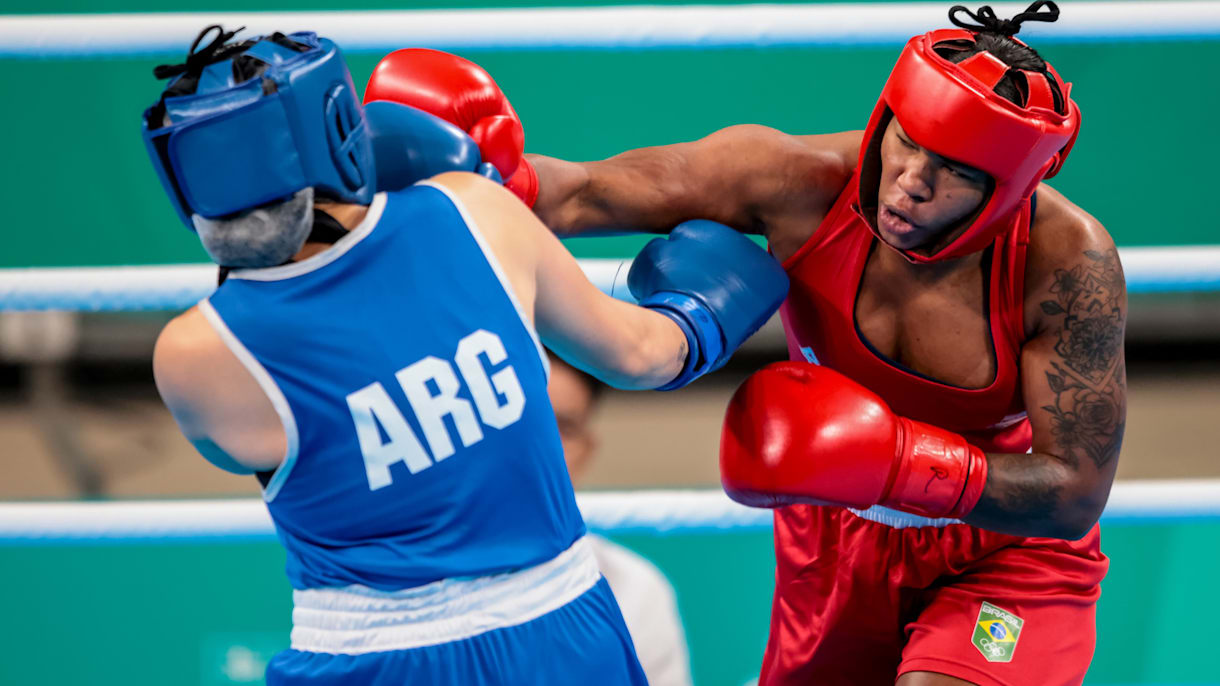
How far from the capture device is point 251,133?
1.09 metres

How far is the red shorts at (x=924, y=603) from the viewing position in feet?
5.46

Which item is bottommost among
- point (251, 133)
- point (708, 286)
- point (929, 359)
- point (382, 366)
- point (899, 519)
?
point (899, 519)

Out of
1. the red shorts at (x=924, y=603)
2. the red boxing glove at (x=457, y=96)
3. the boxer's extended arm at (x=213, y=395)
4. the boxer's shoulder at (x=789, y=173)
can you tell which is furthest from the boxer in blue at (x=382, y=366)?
the red shorts at (x=924, y=603)

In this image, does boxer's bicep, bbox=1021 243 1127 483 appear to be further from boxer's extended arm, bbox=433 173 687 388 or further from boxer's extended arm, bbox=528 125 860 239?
boxer's extended arm, bbox=433 173 687 388

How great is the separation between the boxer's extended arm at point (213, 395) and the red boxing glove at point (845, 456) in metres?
0.69

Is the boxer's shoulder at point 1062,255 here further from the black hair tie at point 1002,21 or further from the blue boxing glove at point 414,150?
the blue boxing glove at point 414,150

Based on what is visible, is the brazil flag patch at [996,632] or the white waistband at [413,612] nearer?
the white waistband at [413,612]

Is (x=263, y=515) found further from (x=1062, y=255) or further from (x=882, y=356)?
(x=1062, y=255)

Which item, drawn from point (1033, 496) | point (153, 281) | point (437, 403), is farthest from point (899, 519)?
point (153, 281)

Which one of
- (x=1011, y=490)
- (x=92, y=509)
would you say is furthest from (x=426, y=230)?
(x=92, y=509)

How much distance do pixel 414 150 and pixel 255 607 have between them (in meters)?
2.88

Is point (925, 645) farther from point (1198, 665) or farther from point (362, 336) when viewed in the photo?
point (1198, 665)

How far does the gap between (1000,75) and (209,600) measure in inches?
124

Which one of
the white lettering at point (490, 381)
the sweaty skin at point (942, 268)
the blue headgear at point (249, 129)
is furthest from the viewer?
the sweaty skin at point (942, 268)
